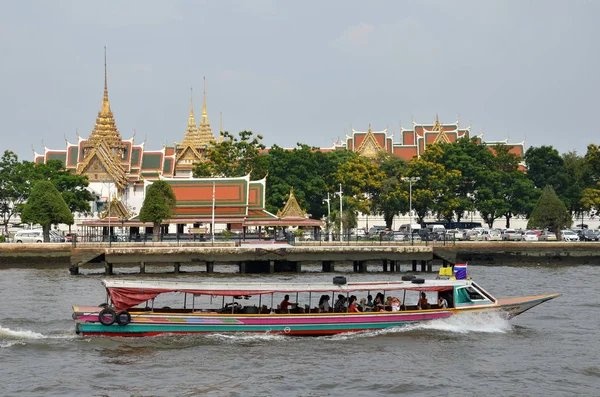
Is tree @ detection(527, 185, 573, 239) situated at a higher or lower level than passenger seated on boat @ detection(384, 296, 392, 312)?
higher

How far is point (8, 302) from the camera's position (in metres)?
38.2

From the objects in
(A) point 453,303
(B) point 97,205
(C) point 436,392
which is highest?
(B) point 97,205

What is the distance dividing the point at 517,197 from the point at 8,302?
61585 millimetres

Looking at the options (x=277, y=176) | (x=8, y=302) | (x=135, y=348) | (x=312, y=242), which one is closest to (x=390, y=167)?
(x=277, y=176)

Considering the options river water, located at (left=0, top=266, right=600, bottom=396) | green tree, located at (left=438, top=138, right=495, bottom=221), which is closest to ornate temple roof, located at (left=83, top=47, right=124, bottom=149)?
green tree, located at (left=438, top=138, right=495, bottom=221)

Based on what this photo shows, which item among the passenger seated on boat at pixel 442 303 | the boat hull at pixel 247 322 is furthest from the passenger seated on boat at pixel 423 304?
the passenger seated on boat at pixel 442 303

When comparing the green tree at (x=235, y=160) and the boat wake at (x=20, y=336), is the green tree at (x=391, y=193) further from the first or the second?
the boat wake at (x=20, y=336)

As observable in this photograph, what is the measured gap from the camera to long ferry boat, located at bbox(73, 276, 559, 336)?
92.0ft

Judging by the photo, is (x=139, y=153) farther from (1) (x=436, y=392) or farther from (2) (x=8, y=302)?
(1) (x=436, y=392)

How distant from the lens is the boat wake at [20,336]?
93.8 feet

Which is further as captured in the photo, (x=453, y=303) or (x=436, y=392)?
(x=453, y=303)

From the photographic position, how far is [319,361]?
26109 millimetres

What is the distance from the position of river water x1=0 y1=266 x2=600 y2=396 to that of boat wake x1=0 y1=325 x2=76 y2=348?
0.03 m

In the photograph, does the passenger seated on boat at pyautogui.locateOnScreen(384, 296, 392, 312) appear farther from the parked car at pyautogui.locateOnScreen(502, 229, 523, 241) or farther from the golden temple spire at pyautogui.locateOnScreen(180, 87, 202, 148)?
the golden temple spire at pyautogui.locateOnScreen(180, 87, 202, 148)
